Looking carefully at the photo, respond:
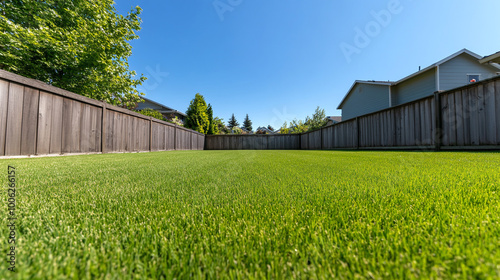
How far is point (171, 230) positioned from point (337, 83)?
57.4ft

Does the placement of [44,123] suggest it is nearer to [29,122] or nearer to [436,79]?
[29,122]

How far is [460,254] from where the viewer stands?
398 millimetres

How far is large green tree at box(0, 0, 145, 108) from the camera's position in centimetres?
504

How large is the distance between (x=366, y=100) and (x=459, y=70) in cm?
461

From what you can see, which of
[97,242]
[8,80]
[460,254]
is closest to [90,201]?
[97,242]

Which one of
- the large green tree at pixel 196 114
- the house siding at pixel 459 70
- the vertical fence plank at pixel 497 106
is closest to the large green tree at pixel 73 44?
the large green tree at pixel 196 114

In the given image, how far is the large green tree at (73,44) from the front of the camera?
16.5 ft

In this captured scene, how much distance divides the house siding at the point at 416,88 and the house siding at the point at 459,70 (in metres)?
0.41

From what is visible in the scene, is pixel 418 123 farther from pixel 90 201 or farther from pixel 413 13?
pixel 413 13

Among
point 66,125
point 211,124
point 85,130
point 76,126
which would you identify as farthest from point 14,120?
point 211,124

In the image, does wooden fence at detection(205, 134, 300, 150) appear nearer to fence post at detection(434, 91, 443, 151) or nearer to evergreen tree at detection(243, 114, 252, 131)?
fence post at detection(434, 91, 443, 151)

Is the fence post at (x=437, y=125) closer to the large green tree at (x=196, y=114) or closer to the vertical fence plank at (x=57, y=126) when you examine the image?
the vertical fence plank at (x=57, y=126)

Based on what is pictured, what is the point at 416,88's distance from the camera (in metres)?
10.6

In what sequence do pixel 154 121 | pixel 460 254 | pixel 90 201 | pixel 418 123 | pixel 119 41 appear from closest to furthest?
1. pixel 460 254
2. pixel 90 201
3. pixel 418 123
4. pixel 119 41
5. pixel 154 121
